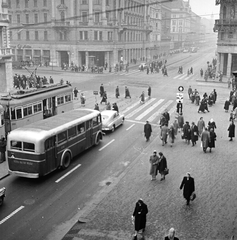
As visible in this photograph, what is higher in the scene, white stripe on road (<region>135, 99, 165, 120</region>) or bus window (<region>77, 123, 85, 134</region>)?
bus window (<region>77, 123, 85, 134</region>)

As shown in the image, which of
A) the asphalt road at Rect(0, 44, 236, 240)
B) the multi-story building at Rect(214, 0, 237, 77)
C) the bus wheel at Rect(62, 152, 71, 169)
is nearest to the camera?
the asphalt road at Rect(0, 44, 236, 240)

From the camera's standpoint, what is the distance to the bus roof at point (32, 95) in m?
21.6

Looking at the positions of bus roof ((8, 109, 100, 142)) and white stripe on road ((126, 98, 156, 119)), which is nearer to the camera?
bus roof ((8, 109, 100, 142))

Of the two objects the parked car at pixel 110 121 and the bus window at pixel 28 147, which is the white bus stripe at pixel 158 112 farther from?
the bus window at pixel 28 147

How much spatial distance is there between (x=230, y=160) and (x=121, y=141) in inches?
269

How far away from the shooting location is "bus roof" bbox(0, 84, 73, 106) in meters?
21.6

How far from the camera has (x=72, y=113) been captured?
1984cm

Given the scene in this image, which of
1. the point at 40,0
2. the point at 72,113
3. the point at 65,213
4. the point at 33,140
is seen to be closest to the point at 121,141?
the point at 72,113

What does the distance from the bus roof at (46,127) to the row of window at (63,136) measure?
20 cm

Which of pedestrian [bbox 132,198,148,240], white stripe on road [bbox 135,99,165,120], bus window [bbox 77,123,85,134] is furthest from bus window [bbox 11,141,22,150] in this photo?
white stripe on road [bbox 135,99,165,120]

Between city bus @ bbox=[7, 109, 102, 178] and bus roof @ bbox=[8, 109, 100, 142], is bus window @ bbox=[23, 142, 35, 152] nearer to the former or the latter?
city bus @ bbox=[7, 109, 102, 178]

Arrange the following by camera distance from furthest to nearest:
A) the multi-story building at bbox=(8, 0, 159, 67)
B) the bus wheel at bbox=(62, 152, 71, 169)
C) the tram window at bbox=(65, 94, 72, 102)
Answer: the multi-story building at bbox=(8, 0, 159, 67) < the tram window at bbox=(65, 94, 72, 102) < the bus wheel at bbox=(62, 152, 71, 169)

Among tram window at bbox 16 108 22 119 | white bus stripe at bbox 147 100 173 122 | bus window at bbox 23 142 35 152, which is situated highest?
tram window at bbox 16 108 22 119

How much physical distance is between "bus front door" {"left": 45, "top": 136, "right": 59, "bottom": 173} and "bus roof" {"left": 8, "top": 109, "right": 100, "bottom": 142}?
324 millimetres
